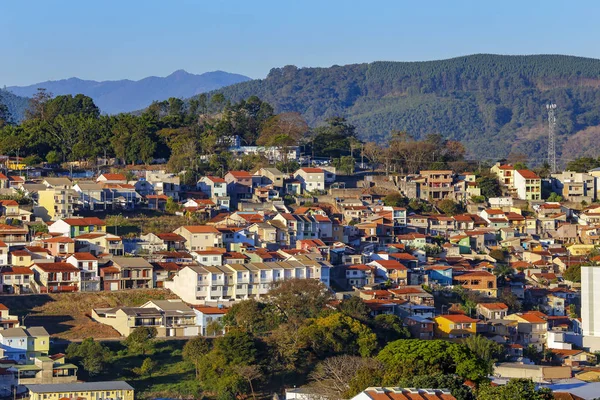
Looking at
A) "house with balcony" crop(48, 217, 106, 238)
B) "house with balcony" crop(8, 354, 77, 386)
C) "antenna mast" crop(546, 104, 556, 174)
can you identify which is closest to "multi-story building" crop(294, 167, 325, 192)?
"house with balcony" crop(48, 217, 106, 238)

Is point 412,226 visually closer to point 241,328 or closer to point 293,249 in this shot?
point 293,249

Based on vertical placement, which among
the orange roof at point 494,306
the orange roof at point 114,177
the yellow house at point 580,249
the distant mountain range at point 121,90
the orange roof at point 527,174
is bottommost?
the orange roof at point 494,306

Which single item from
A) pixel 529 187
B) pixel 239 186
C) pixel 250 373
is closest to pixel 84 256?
pixel 250 373

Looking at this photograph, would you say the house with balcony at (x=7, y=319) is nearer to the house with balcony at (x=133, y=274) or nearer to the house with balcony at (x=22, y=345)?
the house with balcony at (x=22, y=345)

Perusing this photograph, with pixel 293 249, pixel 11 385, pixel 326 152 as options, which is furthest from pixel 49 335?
pixel 326 152

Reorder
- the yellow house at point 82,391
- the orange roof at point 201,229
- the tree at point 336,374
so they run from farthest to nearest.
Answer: the orange roof at point 201,229 → the tree at point 336,374 → the yellow house at point 82,391

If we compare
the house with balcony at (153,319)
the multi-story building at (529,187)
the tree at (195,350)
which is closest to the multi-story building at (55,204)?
the house with balcony at (153,319)
